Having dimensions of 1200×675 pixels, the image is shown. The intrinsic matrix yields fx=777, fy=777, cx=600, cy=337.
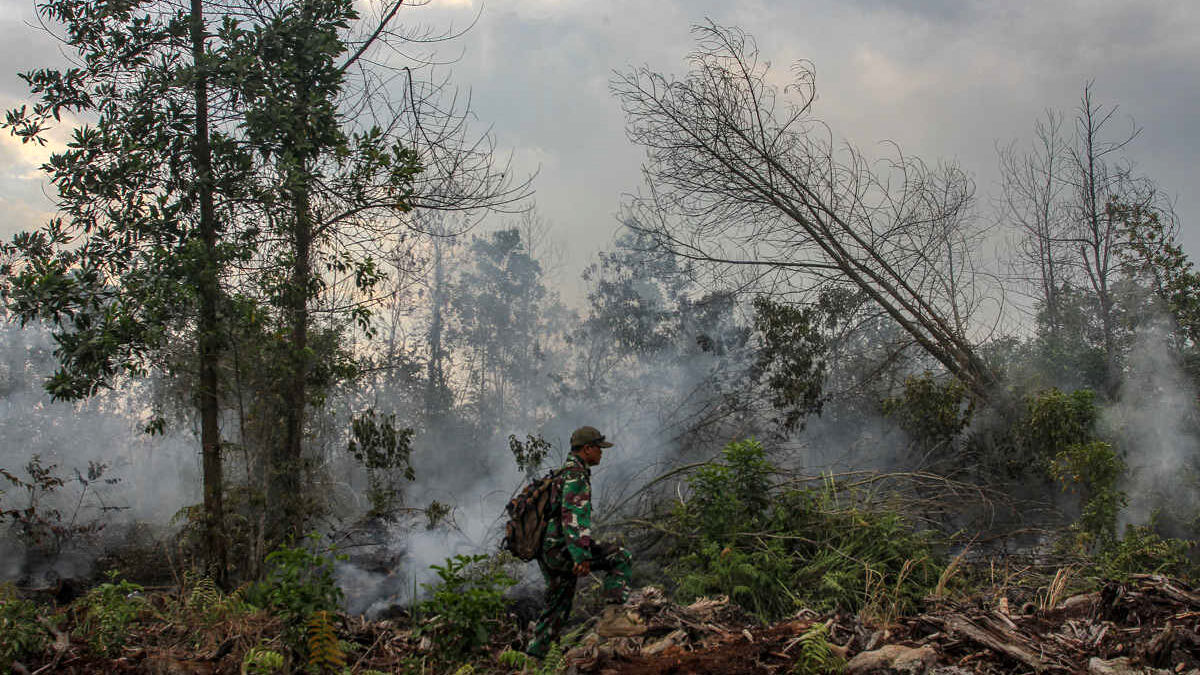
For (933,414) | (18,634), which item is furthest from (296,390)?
(933,414)

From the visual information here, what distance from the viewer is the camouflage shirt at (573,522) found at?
502 cm

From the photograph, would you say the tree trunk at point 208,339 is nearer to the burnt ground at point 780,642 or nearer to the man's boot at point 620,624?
the burnt ground at point 780,642

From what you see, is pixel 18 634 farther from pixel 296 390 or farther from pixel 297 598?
pixel 296 390

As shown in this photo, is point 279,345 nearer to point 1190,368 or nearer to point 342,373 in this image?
point 342,373

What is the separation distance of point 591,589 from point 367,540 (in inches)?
140

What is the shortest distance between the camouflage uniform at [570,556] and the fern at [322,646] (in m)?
1.21

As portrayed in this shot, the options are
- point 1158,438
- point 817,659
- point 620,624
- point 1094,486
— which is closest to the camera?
point 817,659

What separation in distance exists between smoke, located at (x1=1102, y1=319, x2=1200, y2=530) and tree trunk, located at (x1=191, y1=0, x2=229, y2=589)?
31.0 feet

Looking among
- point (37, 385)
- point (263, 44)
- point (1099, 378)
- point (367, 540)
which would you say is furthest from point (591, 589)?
point (37, 385)

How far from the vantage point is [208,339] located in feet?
25.2

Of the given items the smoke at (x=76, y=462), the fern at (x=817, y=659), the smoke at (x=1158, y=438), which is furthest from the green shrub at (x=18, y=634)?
the smoke at (x=1158, y=438)

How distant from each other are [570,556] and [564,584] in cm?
27

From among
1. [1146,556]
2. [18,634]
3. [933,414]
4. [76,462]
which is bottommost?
[1146,556]

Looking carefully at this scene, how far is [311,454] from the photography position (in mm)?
10195
